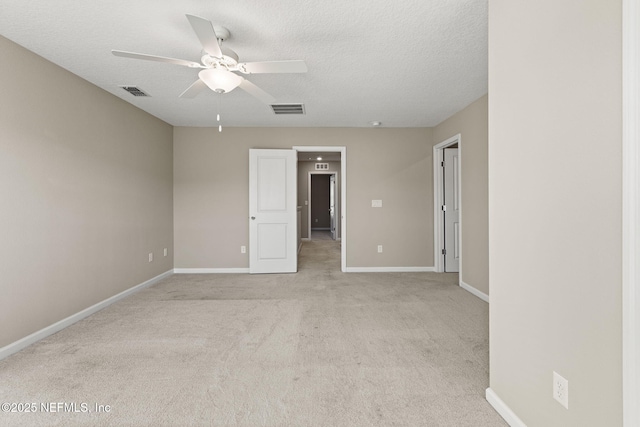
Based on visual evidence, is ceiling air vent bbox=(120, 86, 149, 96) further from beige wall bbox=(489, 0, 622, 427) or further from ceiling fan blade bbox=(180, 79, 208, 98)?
beige wall bbox=(489, 0, 622, 427)

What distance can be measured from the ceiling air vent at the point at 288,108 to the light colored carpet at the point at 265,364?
246 centimetres

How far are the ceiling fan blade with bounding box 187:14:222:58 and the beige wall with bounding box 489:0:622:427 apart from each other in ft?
5.22

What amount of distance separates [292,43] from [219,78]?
0.67 metres

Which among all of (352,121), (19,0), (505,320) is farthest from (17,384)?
(352,121)

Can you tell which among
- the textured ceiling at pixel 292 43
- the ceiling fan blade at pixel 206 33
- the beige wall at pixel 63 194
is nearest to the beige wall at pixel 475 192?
the textured ceiling at pixel 292 43

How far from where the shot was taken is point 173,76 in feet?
9.71

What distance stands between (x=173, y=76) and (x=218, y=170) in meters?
2.11

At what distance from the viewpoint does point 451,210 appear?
4883mm

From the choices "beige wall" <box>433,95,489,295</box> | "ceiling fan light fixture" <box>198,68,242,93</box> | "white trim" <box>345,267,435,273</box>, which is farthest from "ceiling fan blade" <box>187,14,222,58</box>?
"white trim" <box>345,267,435,273</box>

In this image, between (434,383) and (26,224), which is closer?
(434,383)

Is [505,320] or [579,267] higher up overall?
[579,267]

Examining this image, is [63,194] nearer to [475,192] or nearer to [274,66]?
[274,66]

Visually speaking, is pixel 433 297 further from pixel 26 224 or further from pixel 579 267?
pixel 26 224

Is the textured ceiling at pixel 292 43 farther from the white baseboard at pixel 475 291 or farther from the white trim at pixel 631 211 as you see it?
the white baseboard at pixel 475 291
